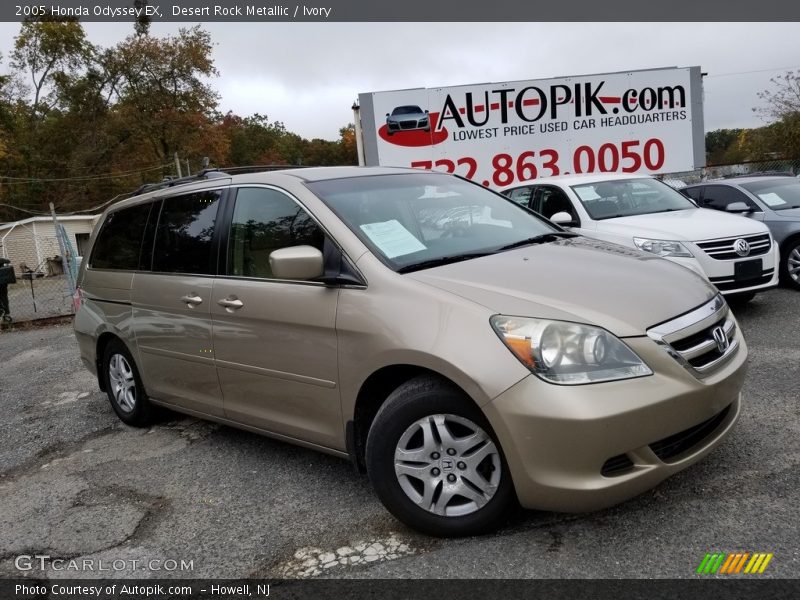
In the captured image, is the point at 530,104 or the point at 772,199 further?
the point at 530,104

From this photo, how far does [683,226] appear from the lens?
6.56m

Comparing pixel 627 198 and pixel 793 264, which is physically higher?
pixel 627 198

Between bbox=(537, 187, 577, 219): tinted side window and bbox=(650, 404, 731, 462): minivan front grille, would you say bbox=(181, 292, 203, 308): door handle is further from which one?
bbox=(537, 187, 577, 219): tinted side window

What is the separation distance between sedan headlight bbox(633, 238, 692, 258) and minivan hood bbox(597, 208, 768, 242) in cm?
6

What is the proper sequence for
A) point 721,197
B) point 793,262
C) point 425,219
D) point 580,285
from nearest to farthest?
point 580,285, point 425,219, point 793,262, point 721,197

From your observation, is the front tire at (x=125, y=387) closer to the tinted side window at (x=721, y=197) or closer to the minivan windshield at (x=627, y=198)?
the minivan windshield at (x=627, y=198)

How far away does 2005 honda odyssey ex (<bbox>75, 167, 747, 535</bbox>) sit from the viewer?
2.51 m

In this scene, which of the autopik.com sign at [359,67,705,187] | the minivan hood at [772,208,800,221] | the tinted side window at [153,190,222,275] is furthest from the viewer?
the autopik.com sign at [359,67,705,187]

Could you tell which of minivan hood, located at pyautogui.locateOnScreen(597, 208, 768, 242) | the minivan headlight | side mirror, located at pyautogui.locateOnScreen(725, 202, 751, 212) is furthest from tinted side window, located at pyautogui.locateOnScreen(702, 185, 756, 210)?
the minivan headlight

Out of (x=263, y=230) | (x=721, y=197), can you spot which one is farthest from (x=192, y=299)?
(x=721, y=197)

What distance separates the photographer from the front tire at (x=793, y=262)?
7793 millimetres

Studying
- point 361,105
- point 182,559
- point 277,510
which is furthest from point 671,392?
point 361,105

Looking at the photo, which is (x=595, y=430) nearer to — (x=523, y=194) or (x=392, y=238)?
(x=392, y=238)

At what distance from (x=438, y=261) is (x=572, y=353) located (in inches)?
35.4
